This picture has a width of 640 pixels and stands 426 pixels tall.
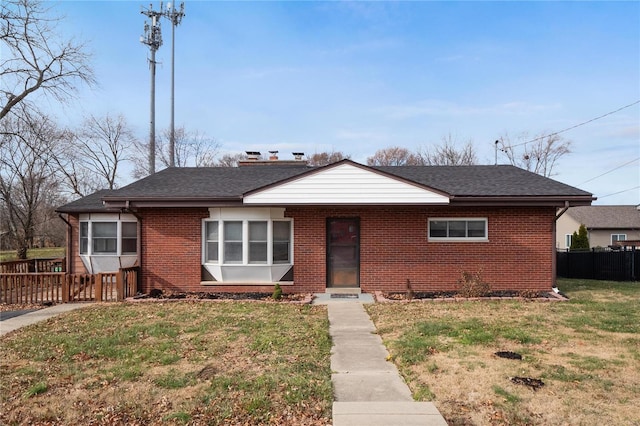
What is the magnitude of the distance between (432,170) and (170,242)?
356 inches

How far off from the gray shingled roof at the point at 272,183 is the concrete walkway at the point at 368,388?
17.7 feet

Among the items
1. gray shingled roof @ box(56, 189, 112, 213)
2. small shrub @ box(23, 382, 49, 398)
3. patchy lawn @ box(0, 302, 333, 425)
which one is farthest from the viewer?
gray shingled roof @ box(56, 189, 112, 213)

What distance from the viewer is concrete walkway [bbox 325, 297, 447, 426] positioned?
168 inches

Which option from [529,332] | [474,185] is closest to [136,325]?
[529,332]

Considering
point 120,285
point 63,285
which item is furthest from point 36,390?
point 63,285

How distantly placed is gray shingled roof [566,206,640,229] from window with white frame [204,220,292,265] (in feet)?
111

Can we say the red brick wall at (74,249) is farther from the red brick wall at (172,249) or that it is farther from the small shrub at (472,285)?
the small shrub at (472,285)

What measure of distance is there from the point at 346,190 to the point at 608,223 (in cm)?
3467

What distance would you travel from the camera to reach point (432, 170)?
50.3 feet

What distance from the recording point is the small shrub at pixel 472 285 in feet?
38.4

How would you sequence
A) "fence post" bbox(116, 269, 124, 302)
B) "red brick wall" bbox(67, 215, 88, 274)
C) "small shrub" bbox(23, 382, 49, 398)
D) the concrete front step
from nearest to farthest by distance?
the concrete front step, "small shrub" bbox(23, 382, 49, 398), "fence post" bbox(116, 269, 124, 302), "red brick wall" bbox(67, 215, 88, 274)

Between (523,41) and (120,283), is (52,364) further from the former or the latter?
(523,41)

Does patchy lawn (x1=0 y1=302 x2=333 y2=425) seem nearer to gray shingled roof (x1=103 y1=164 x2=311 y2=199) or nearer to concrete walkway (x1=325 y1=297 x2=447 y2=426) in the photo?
concrete walkway (x1=325 y1=297 x2=447 y2=426)

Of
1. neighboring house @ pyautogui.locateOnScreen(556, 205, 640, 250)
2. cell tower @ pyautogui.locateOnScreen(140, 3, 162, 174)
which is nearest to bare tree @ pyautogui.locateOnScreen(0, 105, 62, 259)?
cell tower @ pyautogui.locateOnScreen(140, 3, 162, 174)
